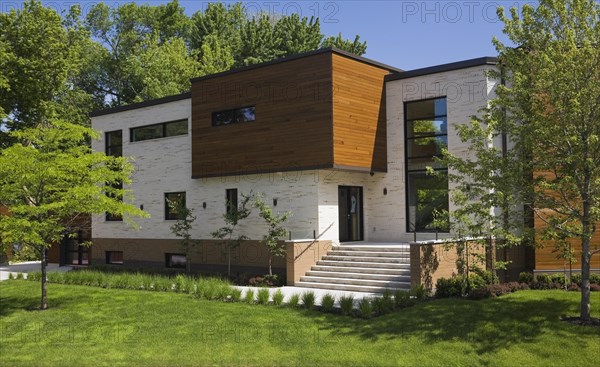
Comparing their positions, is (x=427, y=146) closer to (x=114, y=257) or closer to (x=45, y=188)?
(x=45, y=188)

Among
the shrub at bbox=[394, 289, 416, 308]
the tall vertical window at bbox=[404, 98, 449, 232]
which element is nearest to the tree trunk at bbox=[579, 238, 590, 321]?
the shrub at bbox=[394, 289, 416, 308]

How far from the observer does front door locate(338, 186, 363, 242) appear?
21344 millimetres

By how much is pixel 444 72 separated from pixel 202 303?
11928 mm

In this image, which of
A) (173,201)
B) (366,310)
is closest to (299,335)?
(366,310)

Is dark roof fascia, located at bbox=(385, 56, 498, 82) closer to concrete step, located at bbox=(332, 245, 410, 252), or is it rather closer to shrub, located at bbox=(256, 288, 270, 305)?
concrete step, located at bbox=(332, 245, 410, 252)

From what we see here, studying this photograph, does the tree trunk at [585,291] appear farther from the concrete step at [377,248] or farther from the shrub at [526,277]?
the concrete step at [377,248]

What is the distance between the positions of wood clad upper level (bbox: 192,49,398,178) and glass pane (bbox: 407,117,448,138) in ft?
3.69

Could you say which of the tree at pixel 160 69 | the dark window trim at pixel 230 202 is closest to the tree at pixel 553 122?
the dark window trim at pixel 230 202

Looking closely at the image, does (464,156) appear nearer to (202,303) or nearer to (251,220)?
(251,220)

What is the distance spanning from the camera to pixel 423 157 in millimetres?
21062

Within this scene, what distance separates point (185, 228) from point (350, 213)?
673 centimetres

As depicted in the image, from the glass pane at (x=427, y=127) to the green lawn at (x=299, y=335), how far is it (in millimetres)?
8171

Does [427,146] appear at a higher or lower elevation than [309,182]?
higher

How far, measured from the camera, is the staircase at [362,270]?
1645 centimetres
